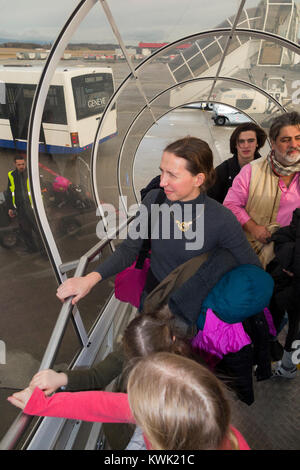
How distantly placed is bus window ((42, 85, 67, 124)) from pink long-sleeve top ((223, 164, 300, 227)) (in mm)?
1719

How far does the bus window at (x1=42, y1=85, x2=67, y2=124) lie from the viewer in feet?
8.89

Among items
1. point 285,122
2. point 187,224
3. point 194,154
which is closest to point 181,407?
point 187,224

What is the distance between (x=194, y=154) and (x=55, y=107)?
198cm

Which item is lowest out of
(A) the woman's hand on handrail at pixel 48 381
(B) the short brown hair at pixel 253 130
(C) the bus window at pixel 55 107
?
(A) the woman's hand on handrail at pixel 48 381

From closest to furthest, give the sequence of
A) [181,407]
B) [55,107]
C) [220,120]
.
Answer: [181,407] < [55,107] < [220,120]

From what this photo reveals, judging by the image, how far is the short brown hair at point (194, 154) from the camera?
164 centimetres

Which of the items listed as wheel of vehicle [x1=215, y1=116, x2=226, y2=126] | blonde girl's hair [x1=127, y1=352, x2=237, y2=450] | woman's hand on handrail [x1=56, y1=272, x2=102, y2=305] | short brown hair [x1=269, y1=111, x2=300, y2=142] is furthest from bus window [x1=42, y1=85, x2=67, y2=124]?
wheel of vehicle [x1=215, y1=116, x2=226, y2=126]

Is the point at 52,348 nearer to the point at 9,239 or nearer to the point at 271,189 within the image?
the point at 271,189

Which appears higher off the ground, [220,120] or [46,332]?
[220,120]

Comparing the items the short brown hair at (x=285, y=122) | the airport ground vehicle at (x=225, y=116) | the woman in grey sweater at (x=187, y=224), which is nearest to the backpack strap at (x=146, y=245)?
the woman in grey sweater at (x=187, y=224)

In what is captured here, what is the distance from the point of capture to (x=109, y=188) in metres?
6.17

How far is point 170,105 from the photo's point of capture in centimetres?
695

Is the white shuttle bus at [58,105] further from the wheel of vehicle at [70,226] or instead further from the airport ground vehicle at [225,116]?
the airport ground vehicle at [225,116]

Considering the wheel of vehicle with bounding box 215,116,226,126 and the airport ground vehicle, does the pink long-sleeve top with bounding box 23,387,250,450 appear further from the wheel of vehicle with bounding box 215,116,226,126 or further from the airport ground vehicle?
the wheel of vehicle with bounding box 215,116,226,126
